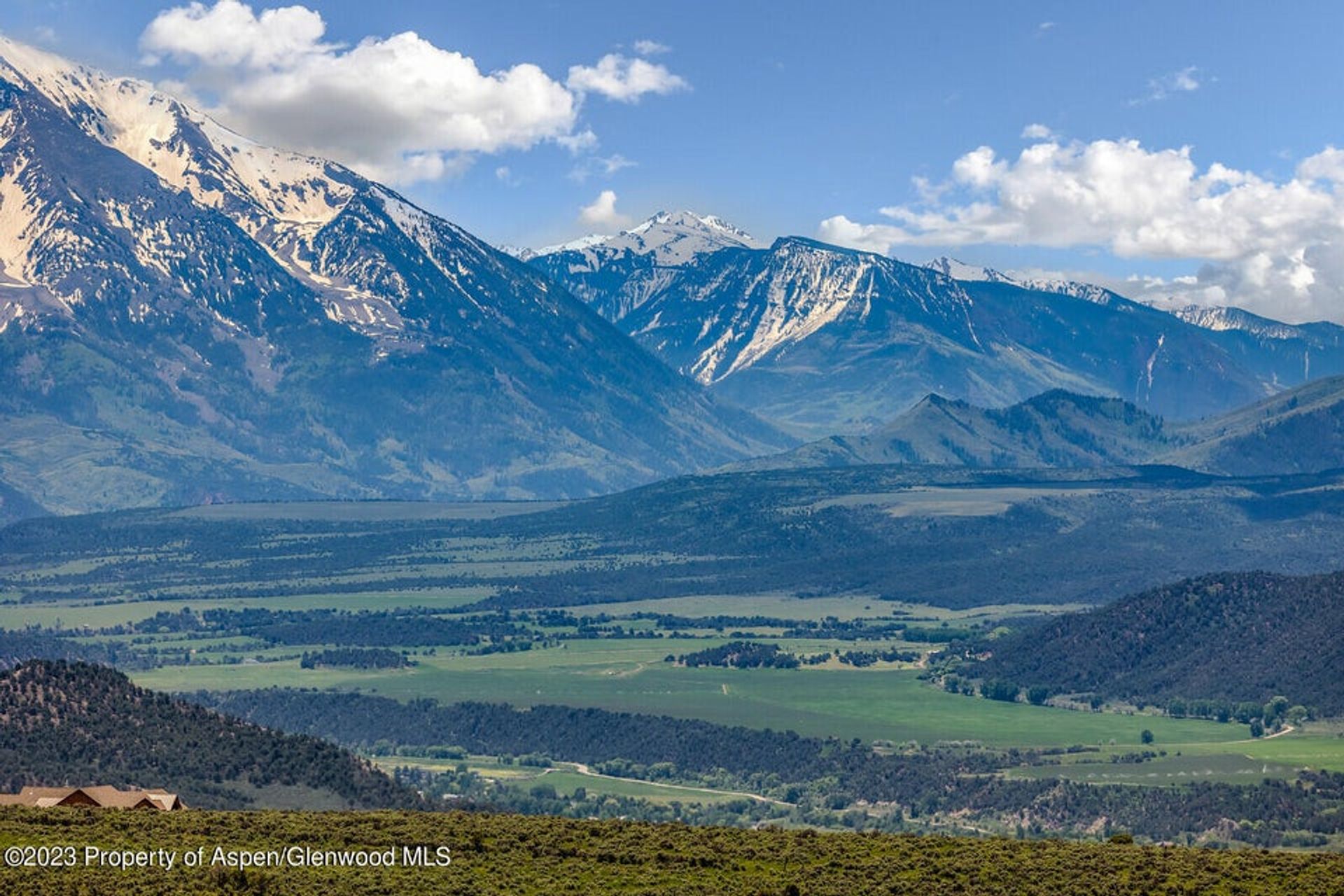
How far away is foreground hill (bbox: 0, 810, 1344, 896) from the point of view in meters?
77.8

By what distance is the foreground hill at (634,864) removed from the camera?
77750 millimetres

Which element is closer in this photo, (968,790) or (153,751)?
(153,751)

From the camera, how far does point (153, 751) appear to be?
130 meters

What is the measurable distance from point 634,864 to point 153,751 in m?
54.6

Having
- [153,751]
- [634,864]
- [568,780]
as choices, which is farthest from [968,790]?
[634,864]

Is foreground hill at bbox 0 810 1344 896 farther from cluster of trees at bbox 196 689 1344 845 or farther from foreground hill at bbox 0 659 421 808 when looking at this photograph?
cluster of trees at bbox 196 689 1344 845

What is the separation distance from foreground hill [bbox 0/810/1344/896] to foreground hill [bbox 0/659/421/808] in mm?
33654

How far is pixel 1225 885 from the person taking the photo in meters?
79.6

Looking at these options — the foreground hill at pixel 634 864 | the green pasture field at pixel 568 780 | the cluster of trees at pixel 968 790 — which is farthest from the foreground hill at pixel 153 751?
the cluster of trees at pixel 968 790

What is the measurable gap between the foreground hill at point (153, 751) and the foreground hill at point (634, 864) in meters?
33.7

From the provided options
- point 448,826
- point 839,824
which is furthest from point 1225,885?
point 839,824

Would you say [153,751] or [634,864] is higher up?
[153,751]

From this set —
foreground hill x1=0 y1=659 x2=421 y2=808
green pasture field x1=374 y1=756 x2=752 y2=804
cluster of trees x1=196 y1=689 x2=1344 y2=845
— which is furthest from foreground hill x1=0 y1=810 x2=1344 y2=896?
green pasture field x1=374 y1=756 x2=752 y2=804

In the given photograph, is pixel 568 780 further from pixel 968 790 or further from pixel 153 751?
pixel 153 751
